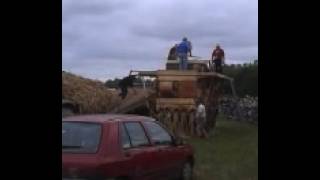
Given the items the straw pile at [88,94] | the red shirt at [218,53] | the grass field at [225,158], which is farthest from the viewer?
the red shirt at [218,53]

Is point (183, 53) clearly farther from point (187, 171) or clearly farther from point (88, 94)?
point (187, 171)

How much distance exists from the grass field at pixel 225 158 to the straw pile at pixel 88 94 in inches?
114

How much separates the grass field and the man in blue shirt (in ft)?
8.14

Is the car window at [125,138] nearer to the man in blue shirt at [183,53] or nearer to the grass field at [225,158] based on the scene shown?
the grass field at [225,158]

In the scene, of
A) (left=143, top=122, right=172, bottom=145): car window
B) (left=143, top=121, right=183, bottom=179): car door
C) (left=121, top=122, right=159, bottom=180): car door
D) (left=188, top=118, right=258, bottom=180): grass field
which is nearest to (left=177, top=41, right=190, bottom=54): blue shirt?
(left=188, top=118, right=258, bottom=180): grass field

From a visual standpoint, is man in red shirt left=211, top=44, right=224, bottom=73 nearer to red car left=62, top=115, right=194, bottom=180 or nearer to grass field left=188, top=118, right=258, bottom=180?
grass field left=188, top=118, right=258, bottom=180

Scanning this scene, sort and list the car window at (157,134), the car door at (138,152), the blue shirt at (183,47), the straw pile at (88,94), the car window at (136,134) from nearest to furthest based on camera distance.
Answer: the car door at (138,152) < the car window at (136,134) < the car window at (157,134) < the straw pile at (88,94) < the blue shirt at (183,47)

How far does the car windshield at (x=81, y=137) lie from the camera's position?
7.95 m

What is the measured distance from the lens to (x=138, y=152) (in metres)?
8.57

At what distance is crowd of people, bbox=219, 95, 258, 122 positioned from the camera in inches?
1313

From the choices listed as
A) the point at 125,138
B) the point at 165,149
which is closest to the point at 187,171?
the point at 165,149

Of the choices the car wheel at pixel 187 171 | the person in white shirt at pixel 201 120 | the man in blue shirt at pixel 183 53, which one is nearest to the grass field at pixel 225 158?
the person in white shirt at pixel 201 120
